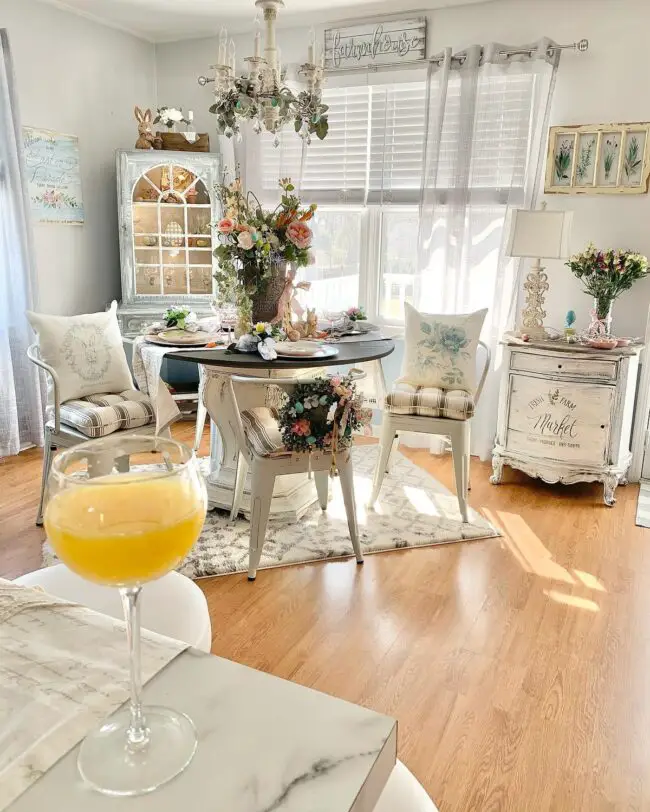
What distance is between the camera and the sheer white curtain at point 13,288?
3773mm

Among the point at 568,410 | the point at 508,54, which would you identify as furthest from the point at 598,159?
the point at 568,410

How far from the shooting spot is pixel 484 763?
1764 mm

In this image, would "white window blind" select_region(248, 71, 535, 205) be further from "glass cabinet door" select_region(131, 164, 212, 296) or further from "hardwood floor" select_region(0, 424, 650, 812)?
"hardwood floor" select_region(0, 424, 650, 812)

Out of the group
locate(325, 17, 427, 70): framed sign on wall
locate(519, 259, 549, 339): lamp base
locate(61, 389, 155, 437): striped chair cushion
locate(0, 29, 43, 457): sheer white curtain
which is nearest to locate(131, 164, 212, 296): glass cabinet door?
locate(0, 29, 43, 457): sheer white curtain

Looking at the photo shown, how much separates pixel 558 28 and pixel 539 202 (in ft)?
3.04

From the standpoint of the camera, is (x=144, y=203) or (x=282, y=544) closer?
(x=282, y=544)

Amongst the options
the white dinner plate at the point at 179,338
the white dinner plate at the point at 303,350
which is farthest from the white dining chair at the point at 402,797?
the white dinner plate at the point at 179,338

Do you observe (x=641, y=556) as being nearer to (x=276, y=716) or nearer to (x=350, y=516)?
(x=350, y=516)

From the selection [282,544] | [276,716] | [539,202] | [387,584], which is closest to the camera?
[276,716]

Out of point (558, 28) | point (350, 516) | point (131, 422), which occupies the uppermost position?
point (558, 28)

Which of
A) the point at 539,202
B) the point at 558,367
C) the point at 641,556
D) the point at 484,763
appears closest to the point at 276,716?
the point at 484,763

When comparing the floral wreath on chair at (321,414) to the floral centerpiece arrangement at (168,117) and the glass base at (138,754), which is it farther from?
the floral centerpiece arrangement at (168,117)

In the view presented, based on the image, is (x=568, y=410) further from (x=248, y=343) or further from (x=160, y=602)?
(x=160, y=602)

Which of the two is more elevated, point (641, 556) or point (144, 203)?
point (144, 203)
